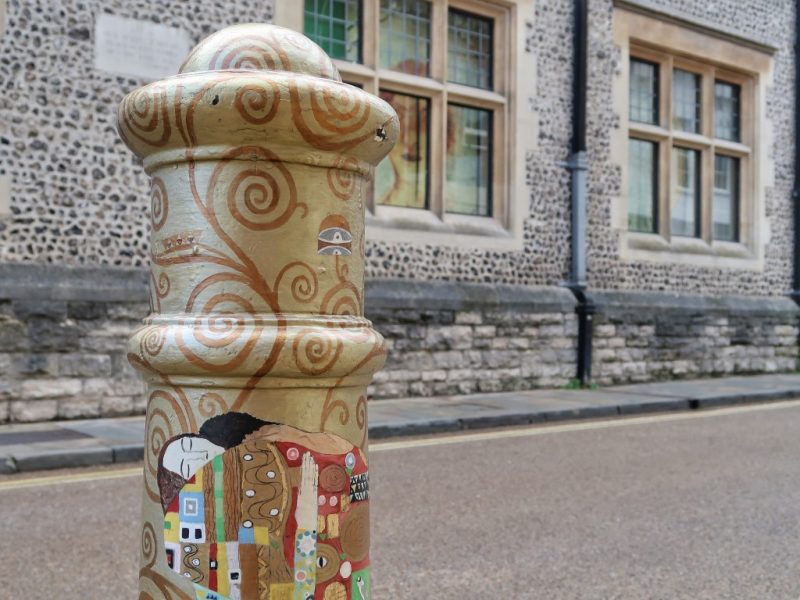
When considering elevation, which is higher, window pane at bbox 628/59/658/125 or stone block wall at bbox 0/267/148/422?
window pane at bbox 628/59/658/125

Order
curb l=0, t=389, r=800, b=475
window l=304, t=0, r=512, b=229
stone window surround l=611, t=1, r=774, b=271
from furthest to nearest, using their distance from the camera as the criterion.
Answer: stone window surround l=611, t=1, r=774, b=271
window l=304, t=0, r=512, b=229
curb l=0, t=389, r=800, b=475

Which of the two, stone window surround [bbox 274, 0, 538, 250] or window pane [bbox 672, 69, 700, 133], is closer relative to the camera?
stone window surround [bbox 274, 0, 538, 250]

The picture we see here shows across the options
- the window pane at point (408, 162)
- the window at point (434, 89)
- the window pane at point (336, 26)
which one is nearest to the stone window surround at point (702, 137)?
the window at point (434, 89)

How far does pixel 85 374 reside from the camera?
8031 mm

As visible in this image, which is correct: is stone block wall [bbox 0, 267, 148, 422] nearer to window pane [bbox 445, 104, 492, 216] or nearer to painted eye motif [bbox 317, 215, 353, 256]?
window pane [bbox 445, 104, 492, 216]

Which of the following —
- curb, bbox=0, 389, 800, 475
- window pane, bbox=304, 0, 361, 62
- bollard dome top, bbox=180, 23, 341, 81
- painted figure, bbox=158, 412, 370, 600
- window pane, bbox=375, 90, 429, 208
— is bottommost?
curb, bbox=0, 389, 800, 475

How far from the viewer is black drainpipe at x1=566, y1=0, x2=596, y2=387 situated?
38.2ft

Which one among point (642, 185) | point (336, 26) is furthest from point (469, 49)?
point (642, 185)

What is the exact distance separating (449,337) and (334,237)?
9.02 metres

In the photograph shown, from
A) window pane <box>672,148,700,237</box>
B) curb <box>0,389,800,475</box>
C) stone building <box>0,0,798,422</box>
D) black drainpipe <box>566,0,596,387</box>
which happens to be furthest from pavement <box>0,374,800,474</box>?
window pane <box>672,148,700,237</box>

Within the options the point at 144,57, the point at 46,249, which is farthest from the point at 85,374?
the point at 144,57

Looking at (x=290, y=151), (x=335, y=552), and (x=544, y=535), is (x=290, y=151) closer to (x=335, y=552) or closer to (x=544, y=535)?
(x=335, y=552)

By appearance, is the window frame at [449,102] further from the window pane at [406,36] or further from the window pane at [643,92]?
the window pane at [643,92]

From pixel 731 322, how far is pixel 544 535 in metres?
10.0
